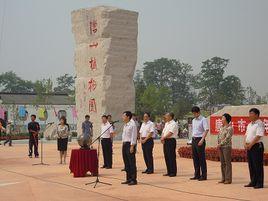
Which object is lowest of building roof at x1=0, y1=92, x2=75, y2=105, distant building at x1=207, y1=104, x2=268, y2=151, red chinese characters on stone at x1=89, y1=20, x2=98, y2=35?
distant building at x1=207, y1=104, x2=268, y2=151

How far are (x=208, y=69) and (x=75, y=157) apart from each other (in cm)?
5708

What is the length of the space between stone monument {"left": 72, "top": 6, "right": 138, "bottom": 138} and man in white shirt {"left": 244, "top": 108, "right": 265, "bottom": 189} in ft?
53.9

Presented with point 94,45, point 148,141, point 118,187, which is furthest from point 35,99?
point 118,187

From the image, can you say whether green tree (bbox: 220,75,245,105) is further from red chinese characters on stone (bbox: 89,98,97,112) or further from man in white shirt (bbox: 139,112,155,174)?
man in white shirt (bbox: 139,112,155,174)

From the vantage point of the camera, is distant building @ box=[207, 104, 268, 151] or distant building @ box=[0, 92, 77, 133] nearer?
distant building @ box=[207, 104, 268, 151]

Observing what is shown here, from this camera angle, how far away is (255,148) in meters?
8.65

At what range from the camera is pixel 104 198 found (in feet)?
25.4

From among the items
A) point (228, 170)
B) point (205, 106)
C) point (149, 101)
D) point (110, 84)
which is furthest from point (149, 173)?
point (205, 106)

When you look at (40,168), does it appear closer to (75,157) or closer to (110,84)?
(75,157)

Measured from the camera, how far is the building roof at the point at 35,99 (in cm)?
4722

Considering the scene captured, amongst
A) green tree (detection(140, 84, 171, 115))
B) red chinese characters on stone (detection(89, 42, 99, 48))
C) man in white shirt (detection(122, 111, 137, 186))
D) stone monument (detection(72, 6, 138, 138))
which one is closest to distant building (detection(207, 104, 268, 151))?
man in white shirt (detection(122, 111, 137, 186))

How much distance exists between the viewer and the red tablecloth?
35.2 ft

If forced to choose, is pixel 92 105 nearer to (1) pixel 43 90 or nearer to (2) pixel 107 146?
(2) pixel 107 146

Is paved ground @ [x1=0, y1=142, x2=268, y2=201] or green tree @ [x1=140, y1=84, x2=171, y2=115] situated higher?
green tree @ [x1=140, y1=84, x2=171, y2=115]
